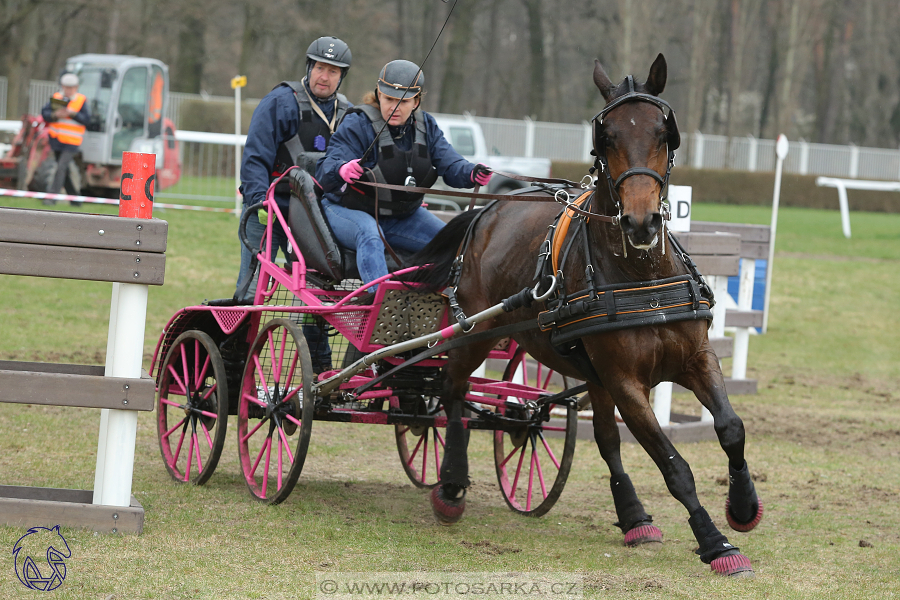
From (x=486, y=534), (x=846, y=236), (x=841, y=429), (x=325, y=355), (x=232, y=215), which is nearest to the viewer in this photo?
(x=486, y=534)

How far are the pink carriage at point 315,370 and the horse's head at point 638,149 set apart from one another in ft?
3.30

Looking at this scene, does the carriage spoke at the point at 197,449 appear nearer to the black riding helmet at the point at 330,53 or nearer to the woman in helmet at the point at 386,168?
the woman in helmet at the point at 386,168

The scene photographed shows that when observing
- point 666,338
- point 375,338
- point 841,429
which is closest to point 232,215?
point 841,429

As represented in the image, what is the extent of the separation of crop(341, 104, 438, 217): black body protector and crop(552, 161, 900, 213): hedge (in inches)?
1070

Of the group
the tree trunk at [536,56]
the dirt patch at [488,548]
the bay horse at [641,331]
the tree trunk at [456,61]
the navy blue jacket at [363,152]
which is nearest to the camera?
the bay horse at [641,331]

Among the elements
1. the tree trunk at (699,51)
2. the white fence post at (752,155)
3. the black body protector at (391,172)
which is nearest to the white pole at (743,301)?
the black body protector at (391,172)

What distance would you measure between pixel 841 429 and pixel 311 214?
4.88 m

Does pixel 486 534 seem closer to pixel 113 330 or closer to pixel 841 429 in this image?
pixel 113 330

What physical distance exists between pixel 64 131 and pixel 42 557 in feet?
47.6

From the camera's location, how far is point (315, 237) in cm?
583

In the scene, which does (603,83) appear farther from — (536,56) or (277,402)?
(536,56)

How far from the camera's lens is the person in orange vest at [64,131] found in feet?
56.7

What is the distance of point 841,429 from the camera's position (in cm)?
848

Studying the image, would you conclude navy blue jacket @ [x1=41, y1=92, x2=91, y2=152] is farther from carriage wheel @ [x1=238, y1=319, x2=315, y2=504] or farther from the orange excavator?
carriage wheel @ [x1=238, y1=319, x2=315, y2=504]
